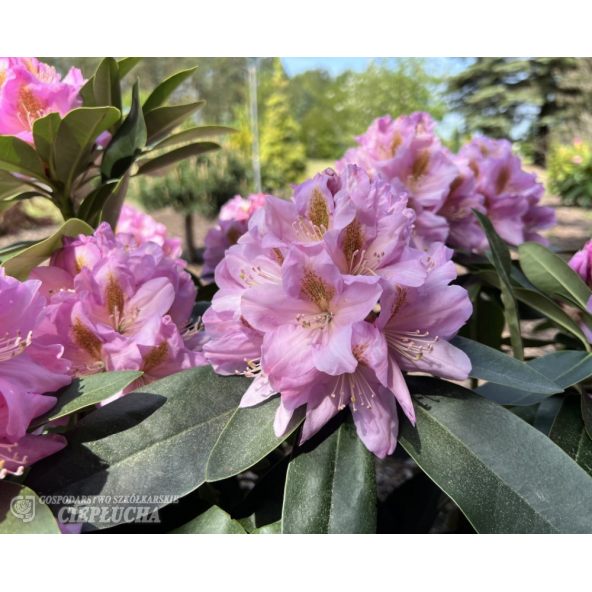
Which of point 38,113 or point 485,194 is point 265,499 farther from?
point 485,194

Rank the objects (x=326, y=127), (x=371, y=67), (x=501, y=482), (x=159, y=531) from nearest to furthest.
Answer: (x=501, y=482), (x=159, y=531), (x=371, y=67), (x=326, y=127)

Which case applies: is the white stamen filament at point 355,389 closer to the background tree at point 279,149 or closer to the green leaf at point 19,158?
the green leaf at point 19,158

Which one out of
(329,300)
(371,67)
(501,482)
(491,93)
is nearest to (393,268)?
(329,300)

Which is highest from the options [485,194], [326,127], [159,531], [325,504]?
[485,194]

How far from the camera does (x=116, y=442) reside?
0.61 metres

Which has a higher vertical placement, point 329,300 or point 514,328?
point 329,300

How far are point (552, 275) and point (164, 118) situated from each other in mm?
671

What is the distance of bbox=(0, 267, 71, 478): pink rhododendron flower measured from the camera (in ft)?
1.77

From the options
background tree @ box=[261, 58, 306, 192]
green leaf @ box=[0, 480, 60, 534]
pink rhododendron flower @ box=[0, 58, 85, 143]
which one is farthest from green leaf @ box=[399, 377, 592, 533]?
background tree @ box=[261, 58, 306, 192]

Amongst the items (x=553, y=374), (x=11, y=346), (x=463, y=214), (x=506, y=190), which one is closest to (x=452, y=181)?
(x=463, y=214)

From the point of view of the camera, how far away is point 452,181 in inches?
42.4

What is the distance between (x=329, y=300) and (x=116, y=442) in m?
0.26

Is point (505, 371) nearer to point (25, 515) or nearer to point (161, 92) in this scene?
point (25, 515)

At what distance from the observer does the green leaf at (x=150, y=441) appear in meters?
0.58
